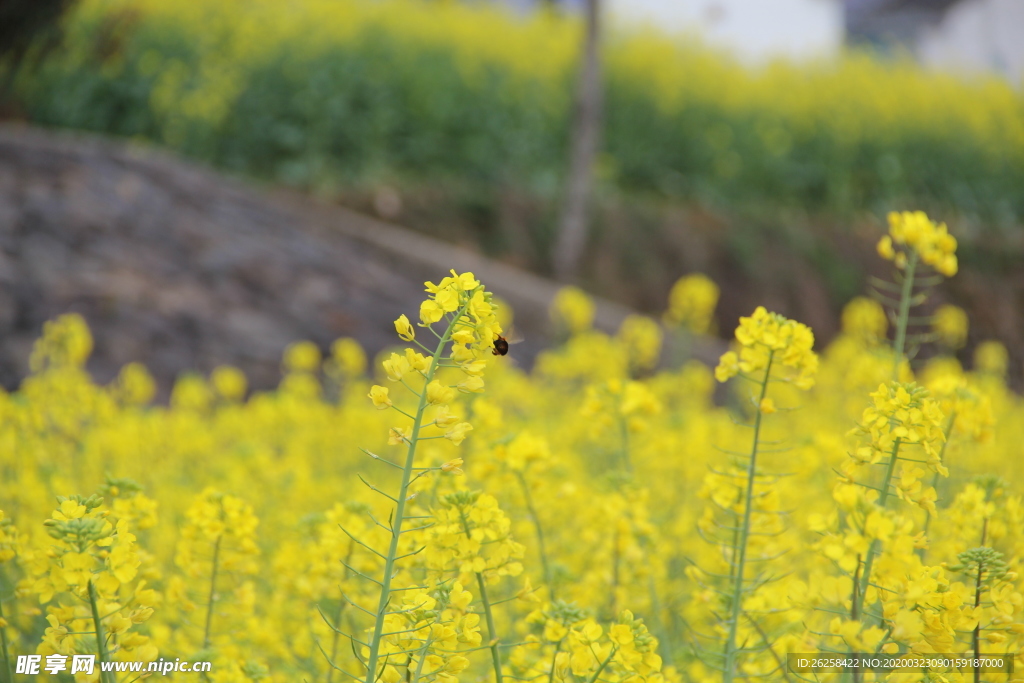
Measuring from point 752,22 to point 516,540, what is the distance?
505 inches

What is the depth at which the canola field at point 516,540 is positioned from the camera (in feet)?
4.53

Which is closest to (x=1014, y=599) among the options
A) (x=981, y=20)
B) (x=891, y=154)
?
(x=891, y=154)

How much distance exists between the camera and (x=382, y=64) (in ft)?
27.2

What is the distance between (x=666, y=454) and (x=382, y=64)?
6174mm

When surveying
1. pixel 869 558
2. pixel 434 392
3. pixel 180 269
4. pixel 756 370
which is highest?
pixel 180 269

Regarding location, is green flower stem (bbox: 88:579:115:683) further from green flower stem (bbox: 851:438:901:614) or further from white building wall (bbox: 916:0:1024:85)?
white building wall (bbox: 916:0:1024:85)

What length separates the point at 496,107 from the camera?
8.78 metres

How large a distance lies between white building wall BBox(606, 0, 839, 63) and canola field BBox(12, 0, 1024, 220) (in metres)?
0.42

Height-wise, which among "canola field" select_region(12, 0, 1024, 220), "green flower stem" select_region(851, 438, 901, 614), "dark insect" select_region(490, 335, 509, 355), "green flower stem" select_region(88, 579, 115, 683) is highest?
"canola field" select_region(12, 0, 1024, 220)

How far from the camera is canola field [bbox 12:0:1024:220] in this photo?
7883 millimetres

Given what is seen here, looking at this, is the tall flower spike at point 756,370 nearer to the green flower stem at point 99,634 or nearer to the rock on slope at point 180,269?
the green flower stem at point 99,634

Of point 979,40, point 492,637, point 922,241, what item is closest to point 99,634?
point 492,637

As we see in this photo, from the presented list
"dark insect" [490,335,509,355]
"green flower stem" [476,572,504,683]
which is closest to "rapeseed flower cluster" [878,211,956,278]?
"dark insect" [490,335,509,355]

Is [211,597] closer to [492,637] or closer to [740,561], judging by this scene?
[492,637]
